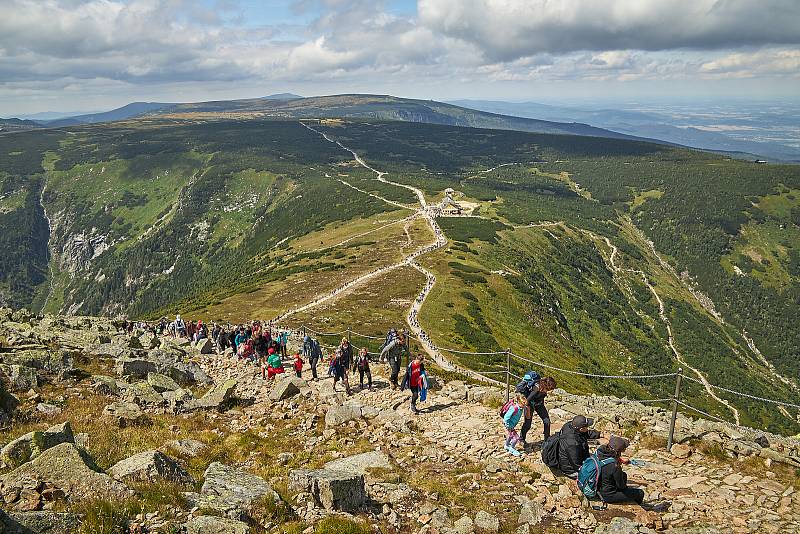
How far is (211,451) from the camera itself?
13570 millimetres

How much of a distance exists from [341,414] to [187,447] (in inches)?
210

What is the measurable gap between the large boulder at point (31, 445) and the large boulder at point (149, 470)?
4.88 feet

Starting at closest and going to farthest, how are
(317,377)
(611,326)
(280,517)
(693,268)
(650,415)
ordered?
1. (280,517)
2. (650,415)
3. (317,377)
4. (611,326)
5. (693,268)

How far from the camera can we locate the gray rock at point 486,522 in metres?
9.83

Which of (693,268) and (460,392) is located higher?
(460,392)

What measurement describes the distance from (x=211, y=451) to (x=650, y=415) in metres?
15.2

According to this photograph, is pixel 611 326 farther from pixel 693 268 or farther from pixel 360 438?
pixel 360 438

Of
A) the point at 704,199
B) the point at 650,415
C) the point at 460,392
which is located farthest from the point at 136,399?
the point at 704,199

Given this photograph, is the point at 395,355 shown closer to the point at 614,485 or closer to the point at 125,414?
the point at 125,414

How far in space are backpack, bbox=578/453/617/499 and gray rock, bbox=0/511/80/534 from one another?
33.0 ft

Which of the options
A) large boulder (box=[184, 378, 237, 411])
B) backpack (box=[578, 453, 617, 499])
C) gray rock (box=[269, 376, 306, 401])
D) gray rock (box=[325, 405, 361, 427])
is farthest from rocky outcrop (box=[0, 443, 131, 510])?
gray rock (box=[269, 376, 306, 401])

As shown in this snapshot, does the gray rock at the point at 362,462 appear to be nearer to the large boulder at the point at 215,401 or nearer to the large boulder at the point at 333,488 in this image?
the large boulder at the point at 333,488

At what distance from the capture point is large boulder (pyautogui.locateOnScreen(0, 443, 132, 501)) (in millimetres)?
8383

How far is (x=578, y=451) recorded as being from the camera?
11.9 m
